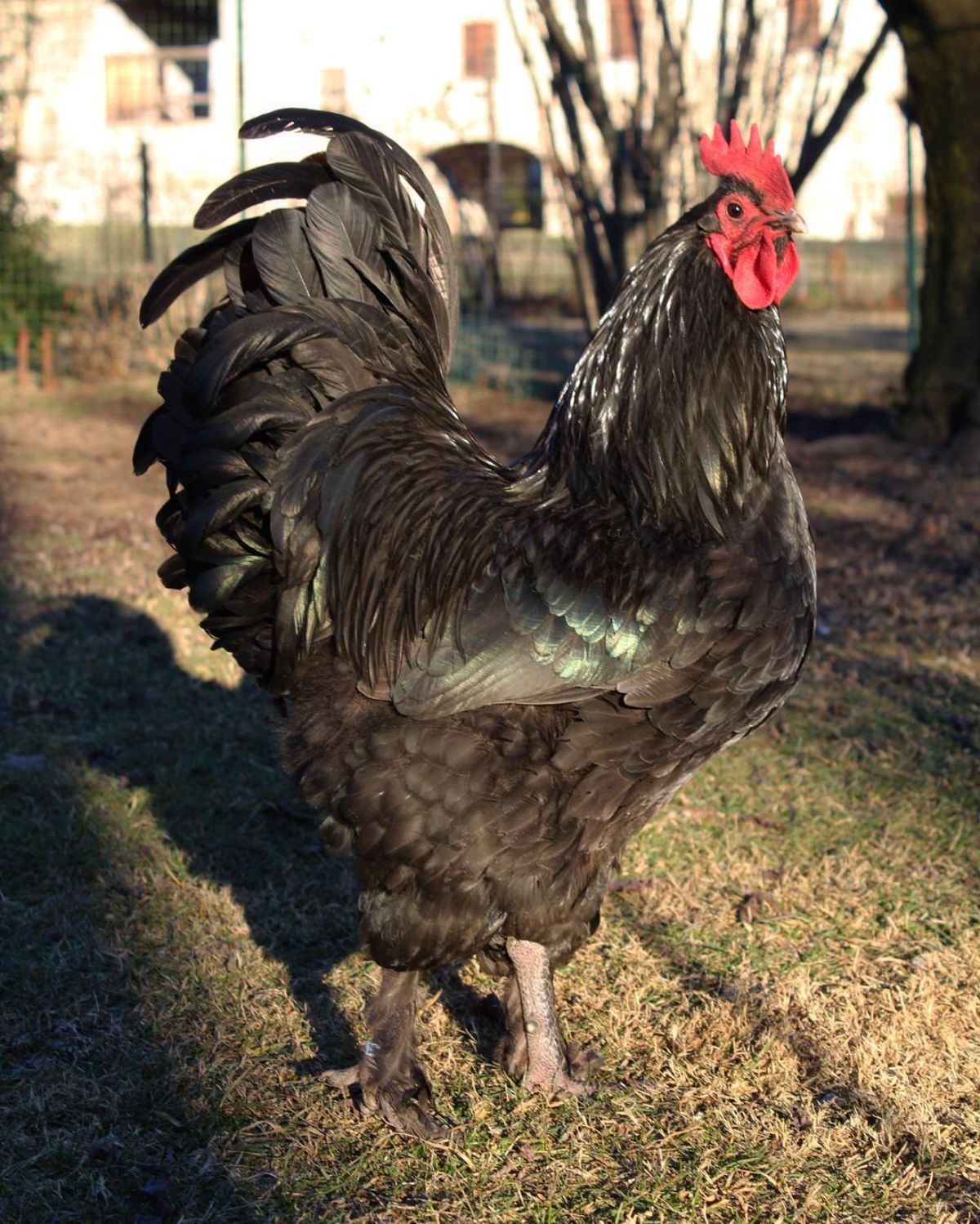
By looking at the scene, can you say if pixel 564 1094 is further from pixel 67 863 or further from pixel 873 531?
pixel 873 531

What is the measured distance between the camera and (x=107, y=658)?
6.40m

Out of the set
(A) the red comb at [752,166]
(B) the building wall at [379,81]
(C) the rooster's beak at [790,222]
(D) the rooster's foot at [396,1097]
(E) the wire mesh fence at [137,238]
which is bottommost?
(D) the rooster's foot at [396,1097]

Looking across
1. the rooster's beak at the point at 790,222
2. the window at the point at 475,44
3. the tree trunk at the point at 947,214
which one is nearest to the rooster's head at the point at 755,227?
the rooster's beak at the point at 790,222

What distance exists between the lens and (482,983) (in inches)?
161

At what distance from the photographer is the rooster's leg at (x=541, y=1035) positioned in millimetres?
3512

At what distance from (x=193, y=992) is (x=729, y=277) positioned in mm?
2557

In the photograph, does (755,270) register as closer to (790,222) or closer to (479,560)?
(790,222)

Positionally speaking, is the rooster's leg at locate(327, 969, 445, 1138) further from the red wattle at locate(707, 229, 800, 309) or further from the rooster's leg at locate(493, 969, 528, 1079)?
the red wattle at locate(707, 229, 800, 309)

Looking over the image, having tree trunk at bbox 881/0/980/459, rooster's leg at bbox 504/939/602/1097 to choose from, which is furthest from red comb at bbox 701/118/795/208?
tree trunk at bbox 881/0/980/459

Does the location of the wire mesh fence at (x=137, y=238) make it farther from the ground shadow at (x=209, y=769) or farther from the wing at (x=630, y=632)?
the wing at (x=630, y=632)

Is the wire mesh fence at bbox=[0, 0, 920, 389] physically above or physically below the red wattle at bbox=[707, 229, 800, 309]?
above

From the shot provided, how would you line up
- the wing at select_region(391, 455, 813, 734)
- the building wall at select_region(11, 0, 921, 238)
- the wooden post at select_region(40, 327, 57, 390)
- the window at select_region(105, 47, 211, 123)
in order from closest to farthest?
the wing at select_region(391, 455, 813, 734)
the wooden post at select_region(40, 327, 57, 390)
the building wall at select_region(11, 0, 921, 238)
the window at select_region(105, 47, 211, 123)

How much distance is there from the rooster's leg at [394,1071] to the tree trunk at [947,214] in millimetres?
7897

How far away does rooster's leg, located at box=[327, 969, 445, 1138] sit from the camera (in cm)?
331
